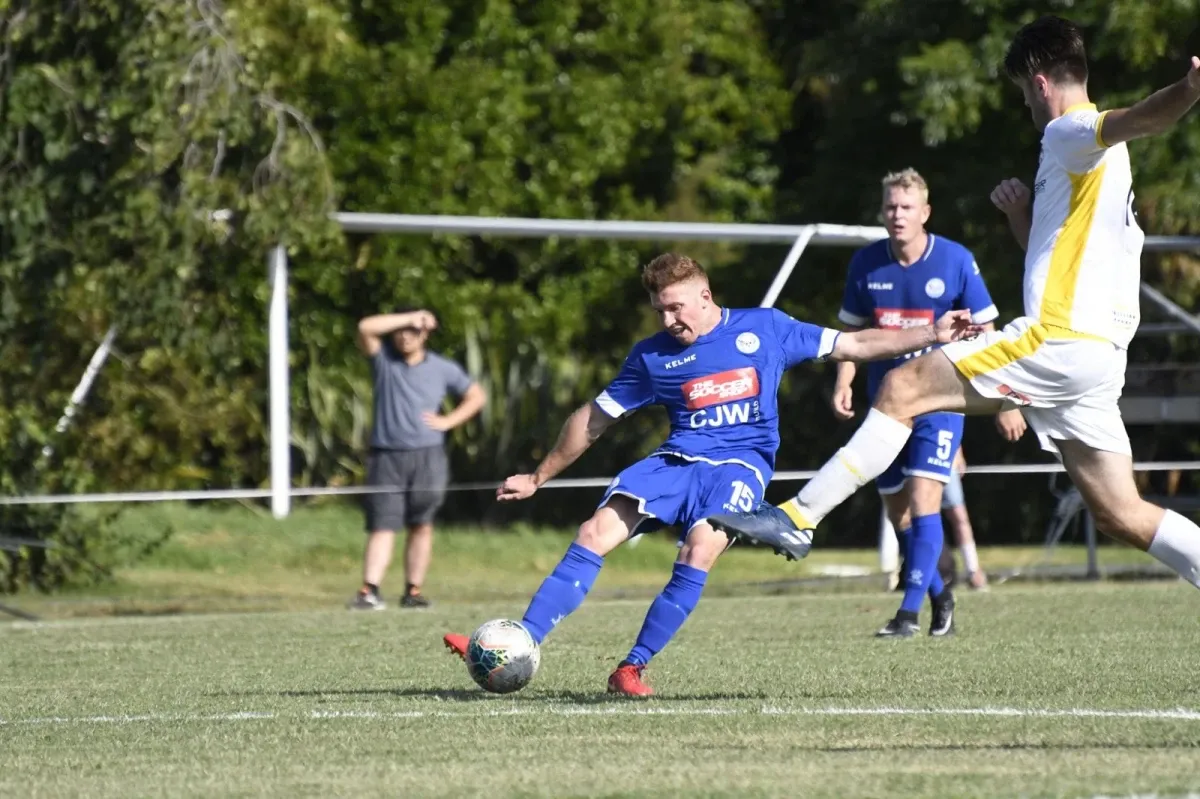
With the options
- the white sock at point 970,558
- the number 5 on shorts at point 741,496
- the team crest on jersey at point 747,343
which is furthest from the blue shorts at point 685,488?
the white sock at point 970,558

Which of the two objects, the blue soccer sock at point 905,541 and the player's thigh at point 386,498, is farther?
the player's thigh at point 386,498

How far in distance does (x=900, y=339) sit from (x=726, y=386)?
669 millimetres

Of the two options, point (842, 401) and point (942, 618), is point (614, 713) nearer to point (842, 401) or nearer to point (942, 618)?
point (942, 618)

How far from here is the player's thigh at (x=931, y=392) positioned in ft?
20.4

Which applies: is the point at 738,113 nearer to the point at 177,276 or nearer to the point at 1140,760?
the point at 177,276

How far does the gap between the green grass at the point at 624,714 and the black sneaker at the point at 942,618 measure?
0.18 metres

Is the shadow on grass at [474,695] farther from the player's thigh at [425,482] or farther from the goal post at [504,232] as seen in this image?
the goal post at [504,232]

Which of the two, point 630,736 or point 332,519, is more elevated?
point 630,736

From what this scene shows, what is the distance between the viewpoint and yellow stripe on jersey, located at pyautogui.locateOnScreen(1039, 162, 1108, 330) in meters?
6.23

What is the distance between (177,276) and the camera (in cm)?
1365

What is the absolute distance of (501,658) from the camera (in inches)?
267

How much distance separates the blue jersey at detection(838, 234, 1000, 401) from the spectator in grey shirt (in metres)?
4.00

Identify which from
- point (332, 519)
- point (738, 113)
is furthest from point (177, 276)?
point (738, 113)

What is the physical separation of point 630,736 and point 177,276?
28.0 ft
